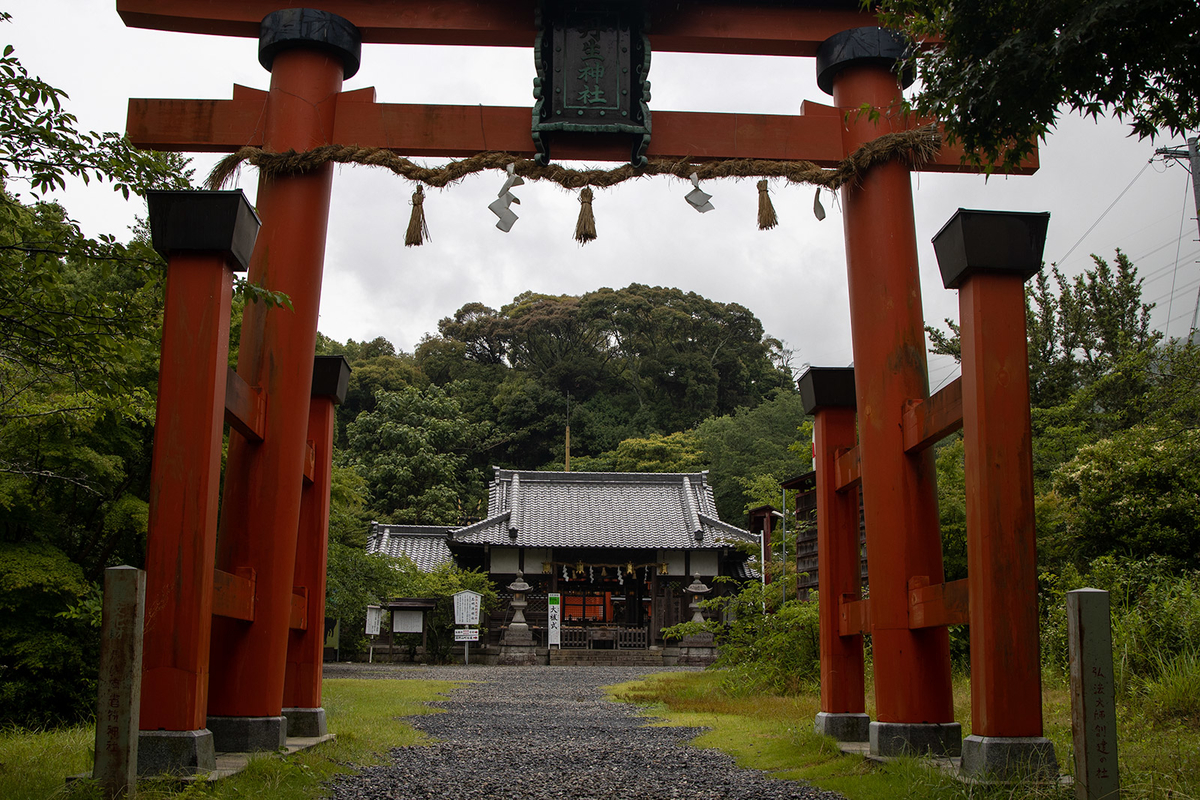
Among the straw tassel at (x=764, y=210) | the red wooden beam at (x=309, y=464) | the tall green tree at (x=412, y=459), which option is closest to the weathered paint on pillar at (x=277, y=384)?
the red wooden beam at (x=309, y=464)

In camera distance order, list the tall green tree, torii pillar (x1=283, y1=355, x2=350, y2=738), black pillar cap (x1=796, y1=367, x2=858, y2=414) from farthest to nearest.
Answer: the tall green tree, black pillar cap (x1=796, y1=367, x2=858, y2=414), torii pillar (x1=283, y1=355, x2=350, y2=738)

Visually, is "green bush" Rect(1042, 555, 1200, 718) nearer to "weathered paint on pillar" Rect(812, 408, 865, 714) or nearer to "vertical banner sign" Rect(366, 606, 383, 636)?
"weathered paint on pillar" Rect(812, 408, 865, 714)

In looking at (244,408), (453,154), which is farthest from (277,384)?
(453,154)

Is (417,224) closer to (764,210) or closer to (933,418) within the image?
(764,210)

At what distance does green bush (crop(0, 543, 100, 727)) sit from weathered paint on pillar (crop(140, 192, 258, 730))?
419 centimetres

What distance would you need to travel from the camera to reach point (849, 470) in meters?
6.31

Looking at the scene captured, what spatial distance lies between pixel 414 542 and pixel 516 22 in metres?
25.7

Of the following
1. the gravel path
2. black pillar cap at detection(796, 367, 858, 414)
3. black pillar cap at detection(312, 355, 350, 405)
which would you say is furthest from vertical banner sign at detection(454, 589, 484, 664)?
black pillar cap at detection(796, 367, 858, 414)

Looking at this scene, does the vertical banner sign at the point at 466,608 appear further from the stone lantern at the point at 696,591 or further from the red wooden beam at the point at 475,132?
the red wooden beam at the point at 475,132

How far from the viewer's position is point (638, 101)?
5914mm

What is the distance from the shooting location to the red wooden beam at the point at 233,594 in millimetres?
4762

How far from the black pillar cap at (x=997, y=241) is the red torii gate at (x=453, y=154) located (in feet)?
3.93

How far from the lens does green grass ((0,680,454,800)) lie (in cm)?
387

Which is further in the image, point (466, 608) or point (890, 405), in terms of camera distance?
point (466, 608)
